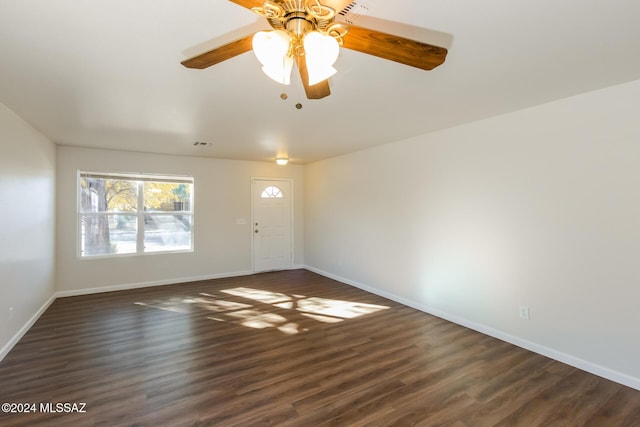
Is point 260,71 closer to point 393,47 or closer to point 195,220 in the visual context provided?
point 393,47

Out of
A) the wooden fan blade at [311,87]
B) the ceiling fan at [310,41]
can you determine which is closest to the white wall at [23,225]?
the ceiling fan at [310,41]

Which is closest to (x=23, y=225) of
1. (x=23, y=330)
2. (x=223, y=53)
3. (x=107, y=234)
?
(x=23, y=330)

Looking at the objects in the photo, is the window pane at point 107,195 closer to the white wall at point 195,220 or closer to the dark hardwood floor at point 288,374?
the white wall at point 195,220

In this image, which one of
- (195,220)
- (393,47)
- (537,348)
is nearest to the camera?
(393,47)

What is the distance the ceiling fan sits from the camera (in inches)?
47.2

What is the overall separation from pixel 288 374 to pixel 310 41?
8.16ft

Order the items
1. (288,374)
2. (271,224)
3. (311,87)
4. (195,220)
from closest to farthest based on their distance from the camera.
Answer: (311,87)
(288,374)
(195,220)
(271,224)

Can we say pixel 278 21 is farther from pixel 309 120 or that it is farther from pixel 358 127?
pixel 358 127

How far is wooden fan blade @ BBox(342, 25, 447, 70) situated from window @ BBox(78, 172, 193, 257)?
5099 mm

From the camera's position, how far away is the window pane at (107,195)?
499cm

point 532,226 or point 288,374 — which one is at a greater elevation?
point 532,226

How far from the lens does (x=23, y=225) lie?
3.32 metres

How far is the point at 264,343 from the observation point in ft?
10.5

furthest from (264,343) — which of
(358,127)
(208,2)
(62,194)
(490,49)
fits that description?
(62,194)
